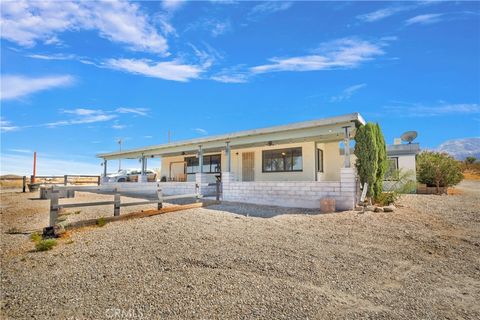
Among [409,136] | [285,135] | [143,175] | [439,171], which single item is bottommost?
[143,175]

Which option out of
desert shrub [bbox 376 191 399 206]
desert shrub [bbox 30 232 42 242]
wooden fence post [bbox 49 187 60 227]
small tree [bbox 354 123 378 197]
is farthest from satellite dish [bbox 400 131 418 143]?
desert shrub [bbox 30 232 42 242]

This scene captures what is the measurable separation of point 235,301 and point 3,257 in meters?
4.85

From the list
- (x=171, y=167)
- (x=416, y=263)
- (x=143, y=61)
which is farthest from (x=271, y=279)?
(x=171, y=167)

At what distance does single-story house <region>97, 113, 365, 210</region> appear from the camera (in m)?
10.4

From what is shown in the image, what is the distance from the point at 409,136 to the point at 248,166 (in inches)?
416

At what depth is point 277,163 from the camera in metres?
16.0

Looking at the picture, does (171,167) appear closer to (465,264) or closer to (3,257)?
(3,257)

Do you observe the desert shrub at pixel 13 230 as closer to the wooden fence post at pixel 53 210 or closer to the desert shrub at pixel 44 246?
the wooden fence post at pixel 53 210

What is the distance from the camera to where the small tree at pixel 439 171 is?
634 inches

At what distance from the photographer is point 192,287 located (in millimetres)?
3787

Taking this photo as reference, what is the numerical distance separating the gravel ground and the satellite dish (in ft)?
37.8

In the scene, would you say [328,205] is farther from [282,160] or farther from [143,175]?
[143,175]

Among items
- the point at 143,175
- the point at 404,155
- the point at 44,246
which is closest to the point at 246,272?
the point at 44,246

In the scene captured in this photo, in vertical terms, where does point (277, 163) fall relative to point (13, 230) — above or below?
above
